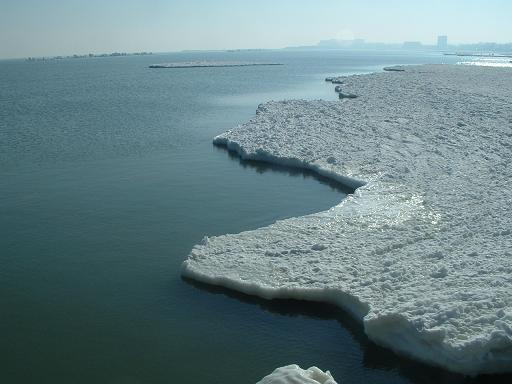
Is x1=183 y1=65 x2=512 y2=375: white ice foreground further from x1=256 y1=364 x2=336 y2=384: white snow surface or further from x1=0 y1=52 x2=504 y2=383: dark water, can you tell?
x1=256 y1=364 x2=336 y2=384: white snow surface

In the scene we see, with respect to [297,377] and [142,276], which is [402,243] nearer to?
[297,377]

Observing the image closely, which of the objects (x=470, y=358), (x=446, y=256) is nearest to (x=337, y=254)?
(x=446, y=256)

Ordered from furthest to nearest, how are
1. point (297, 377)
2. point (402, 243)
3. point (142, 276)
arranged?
point (402, 243)
point (142, 276)
point (297, 377)

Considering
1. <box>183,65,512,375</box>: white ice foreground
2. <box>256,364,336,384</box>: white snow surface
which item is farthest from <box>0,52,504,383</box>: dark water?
<box>256,364,336,384</box>: white snow surface

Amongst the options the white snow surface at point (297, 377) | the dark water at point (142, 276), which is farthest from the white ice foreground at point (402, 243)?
the white snow surface at point (297, 377)

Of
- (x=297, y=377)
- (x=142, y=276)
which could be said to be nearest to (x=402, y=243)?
(x=297, y=377)

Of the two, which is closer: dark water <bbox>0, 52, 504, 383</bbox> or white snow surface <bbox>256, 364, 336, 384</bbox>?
white snow surface <bbox>256, 364, 336, 384</bbox>
